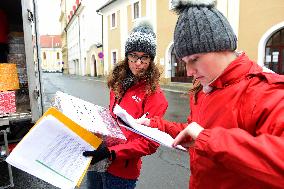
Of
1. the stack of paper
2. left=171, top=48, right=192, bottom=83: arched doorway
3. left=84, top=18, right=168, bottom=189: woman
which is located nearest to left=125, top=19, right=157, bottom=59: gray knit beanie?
left=84, top=18, right=168, bottom=189: woman

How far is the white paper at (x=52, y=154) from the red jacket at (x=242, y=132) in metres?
0.59

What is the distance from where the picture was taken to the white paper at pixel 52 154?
133cm

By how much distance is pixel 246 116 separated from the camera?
3.49ft

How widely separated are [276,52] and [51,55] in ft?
266

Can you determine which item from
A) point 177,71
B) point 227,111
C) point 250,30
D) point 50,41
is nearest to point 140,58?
point 227,111

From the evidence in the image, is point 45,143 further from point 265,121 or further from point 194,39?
point 265,121

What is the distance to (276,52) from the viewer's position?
1288cm

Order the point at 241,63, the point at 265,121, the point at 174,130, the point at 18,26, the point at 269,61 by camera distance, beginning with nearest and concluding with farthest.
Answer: the point at 265,121
the point at 241,63
the point at 174,130
the point at 18,26
the point at 269,61

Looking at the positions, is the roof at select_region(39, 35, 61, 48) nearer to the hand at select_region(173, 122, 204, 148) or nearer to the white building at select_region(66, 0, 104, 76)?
the white building at select_region(66, 0, 104, 76)

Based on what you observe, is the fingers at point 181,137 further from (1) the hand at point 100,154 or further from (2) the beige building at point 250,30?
(2) the beige building at point 250,30

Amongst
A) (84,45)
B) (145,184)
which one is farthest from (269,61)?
(84,45)

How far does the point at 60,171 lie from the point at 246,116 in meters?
0.93

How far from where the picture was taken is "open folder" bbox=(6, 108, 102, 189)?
1.32 metres

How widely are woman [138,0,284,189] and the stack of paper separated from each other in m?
0.51
